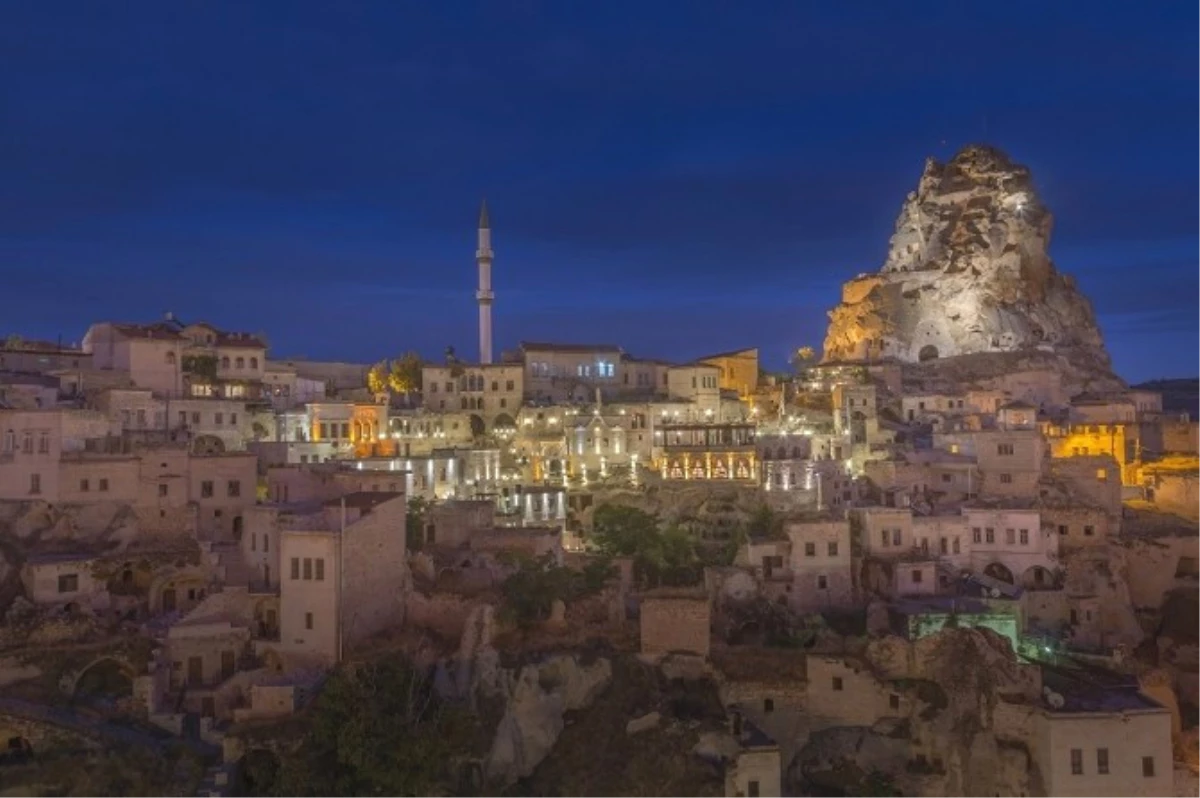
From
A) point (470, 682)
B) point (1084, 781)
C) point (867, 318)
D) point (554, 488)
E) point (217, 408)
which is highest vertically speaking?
point (867, 318)

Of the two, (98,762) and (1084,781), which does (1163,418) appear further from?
(98,762)

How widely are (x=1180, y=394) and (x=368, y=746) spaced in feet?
356

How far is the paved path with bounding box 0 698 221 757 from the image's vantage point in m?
23.4

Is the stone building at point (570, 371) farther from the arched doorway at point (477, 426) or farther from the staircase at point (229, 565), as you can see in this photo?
the staircase at point (229, 565)

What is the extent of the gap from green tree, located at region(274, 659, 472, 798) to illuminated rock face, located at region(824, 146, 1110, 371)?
54.0 metres

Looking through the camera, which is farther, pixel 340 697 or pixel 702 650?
pixel 702 650

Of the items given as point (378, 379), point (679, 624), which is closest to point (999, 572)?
point (679, 624)

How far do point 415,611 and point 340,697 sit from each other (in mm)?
5628

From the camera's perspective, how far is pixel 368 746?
22094 mm

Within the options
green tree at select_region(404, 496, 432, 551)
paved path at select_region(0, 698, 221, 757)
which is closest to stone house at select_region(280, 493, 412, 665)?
paved path at select_region(0, 698, 221, 757)

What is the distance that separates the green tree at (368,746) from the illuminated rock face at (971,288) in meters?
54.0

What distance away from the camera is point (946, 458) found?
1690 inches

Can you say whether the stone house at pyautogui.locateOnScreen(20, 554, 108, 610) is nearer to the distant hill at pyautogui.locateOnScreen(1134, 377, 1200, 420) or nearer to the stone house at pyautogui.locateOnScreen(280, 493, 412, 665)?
the stone house at pyautogui.locateOnScreen(280, 493, 412, 665)

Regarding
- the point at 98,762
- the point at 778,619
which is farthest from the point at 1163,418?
the point at 98,762
